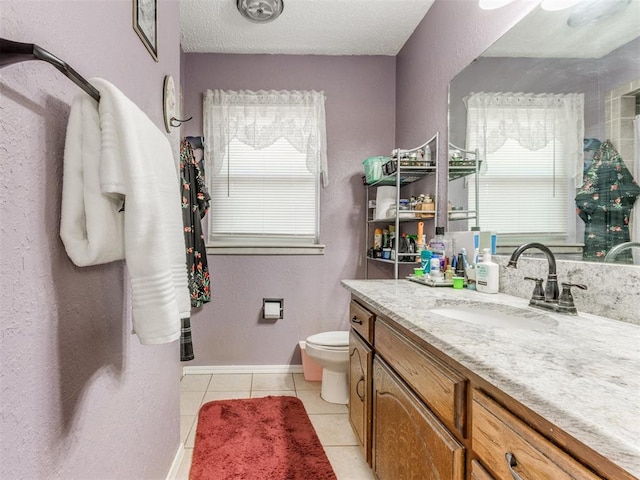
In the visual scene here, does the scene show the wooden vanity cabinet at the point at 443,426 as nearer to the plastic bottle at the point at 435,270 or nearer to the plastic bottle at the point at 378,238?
the plastic bottle at the point at 435,270

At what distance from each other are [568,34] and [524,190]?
563mm

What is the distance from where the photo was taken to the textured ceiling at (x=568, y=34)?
1.00 metres

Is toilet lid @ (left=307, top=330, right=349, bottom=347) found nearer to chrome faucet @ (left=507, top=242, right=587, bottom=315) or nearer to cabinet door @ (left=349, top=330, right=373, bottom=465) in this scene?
cabinet door @ (left=349, top=330, right=373, bottom=465)

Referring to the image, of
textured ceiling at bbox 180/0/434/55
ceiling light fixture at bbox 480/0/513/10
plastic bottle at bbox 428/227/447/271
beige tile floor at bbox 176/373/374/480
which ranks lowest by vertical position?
beige tile floor at bbox 176/373/374/480

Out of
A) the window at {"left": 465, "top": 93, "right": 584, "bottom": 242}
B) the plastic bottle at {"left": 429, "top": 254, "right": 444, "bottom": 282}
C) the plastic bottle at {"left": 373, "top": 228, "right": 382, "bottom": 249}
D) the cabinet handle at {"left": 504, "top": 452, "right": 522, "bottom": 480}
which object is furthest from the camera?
the plastic bottle at {"left": 373, "top": 228, "right": 382, "bottom": 249}

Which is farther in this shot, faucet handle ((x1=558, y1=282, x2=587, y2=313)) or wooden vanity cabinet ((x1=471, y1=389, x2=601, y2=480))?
faucet handle ((x1=558, y1=282, x2=587, y2=313))

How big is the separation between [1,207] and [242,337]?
2.34 meters

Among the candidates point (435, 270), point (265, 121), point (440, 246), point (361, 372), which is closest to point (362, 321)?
point (361, 372)

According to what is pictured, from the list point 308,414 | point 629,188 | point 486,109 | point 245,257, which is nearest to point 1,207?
point 629,188

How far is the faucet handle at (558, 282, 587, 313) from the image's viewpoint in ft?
3.53

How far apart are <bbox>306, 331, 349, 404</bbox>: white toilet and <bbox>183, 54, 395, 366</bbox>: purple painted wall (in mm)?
494

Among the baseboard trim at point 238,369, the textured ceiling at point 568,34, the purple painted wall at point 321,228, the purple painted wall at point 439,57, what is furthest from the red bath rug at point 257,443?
the textured ceiling at point 568,34

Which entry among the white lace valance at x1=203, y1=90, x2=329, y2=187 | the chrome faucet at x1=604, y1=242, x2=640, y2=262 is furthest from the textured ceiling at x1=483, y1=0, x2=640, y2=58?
the white lace valance at x1=203, y1=90, x2=329, y2=187

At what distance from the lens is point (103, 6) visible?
2.96ft
